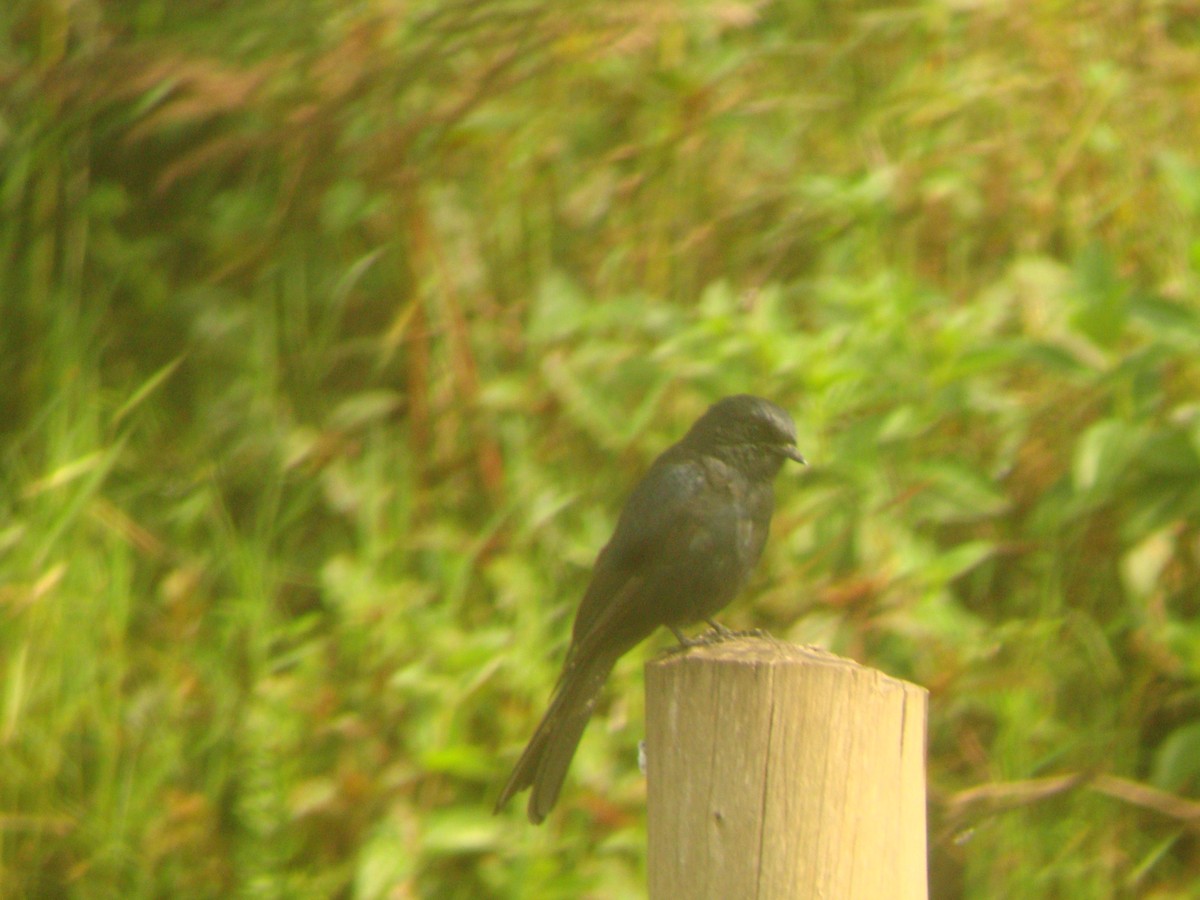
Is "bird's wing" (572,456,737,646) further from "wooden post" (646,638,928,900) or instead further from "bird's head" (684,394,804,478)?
"wooden post" (646,638,928,900)

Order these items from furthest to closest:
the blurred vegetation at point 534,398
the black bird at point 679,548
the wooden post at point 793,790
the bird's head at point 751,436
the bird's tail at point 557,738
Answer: the blurred vegetation at point 534,398 < the bird's head at point 751,436 < the black bird at point 679,548 < the bird's tail at point 557,738 < the wooden post at point 793,790

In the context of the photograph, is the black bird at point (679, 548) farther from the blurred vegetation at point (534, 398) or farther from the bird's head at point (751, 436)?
the blurred vegetation at point (534, 398)

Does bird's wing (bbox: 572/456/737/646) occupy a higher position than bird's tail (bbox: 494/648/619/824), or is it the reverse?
bird's wing (bbox: 572/456/737/646)

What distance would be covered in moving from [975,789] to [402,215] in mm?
2444

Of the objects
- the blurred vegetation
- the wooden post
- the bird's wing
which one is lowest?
the blurred vegetation

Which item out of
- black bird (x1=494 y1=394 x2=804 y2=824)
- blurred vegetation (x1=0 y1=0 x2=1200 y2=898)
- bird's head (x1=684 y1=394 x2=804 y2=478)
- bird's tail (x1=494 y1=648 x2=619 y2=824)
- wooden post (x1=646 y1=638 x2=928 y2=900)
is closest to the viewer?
wooden post (x1=646 y1=638 x2=928 y2=900)

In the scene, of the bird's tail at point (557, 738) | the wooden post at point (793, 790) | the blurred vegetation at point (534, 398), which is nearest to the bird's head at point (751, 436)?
the bird's tail at point (557, 738)

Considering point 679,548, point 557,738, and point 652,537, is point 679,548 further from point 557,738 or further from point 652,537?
point 557,738

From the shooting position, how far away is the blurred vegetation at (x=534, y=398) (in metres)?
3.72

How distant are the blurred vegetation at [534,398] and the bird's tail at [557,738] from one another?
2.56 ft

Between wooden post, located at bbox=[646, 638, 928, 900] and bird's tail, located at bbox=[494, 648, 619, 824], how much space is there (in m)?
0.77

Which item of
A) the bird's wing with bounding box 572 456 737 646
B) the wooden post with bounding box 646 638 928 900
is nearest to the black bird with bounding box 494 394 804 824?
the bird's wing with bounding box 572 456 737 646

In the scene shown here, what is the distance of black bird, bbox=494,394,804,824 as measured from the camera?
2885 millimetres

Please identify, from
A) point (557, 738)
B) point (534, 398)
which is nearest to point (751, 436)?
point (557, 738)
